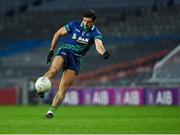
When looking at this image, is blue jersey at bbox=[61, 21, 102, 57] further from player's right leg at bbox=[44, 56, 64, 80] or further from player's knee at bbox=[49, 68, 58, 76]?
player's knee at bbox=[49, 68, 58, 76]

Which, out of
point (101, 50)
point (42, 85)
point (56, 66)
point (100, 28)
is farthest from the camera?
point (100, 28)

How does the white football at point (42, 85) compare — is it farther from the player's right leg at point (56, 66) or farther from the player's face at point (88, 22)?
the player's face at point (88, 22)

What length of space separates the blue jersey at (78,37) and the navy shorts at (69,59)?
89 millimetres

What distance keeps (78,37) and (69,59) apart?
0.49 metres

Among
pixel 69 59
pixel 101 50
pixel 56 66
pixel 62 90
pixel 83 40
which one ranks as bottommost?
pixel 62 90

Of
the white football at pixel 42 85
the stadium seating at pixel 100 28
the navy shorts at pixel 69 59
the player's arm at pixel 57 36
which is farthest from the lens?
the stadium seating at pixel 100 28

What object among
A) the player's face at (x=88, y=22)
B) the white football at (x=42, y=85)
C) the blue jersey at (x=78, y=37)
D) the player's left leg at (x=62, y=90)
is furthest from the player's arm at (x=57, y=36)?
the white football at (x=42, y=85)

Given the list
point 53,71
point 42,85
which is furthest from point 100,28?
point 42,85

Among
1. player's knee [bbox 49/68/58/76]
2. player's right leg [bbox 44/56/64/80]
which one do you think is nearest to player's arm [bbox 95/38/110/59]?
player's right leg [bbox 44/56/64/80]

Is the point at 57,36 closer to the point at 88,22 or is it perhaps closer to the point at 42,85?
the point at 88,22

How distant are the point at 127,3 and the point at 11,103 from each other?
9.66m

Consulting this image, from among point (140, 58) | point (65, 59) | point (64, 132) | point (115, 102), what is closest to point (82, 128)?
point (64, 132)

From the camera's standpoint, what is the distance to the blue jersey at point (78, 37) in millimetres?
15273

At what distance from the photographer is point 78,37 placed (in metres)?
15.3
